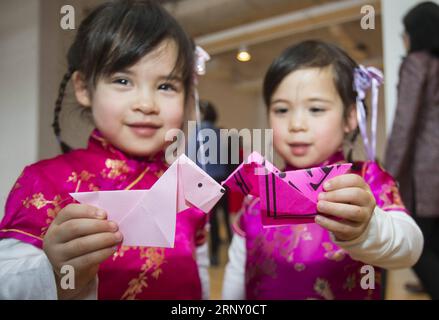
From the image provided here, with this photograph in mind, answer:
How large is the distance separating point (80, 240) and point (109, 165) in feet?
0.56

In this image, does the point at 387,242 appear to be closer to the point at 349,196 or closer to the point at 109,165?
the point at 349,196

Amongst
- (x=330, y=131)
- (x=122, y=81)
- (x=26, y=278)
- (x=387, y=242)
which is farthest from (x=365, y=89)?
(x=26, y=278)

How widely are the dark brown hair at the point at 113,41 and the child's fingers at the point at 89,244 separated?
0.52 ft

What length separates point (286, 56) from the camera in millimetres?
526

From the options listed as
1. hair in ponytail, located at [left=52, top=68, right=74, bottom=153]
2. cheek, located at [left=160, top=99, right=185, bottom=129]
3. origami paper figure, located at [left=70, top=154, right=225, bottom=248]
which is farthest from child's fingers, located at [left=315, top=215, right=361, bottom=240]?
hair in ponytail, located at [left=52, top=68, right=74, bottom=153]

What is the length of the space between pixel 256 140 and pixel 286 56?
0.60ft

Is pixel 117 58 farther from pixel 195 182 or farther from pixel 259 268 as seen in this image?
pixel 259 268

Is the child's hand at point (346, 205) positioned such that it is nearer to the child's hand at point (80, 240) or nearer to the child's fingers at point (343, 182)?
the child's fingers at point (343, 182)

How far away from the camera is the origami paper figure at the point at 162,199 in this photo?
13.5 inches

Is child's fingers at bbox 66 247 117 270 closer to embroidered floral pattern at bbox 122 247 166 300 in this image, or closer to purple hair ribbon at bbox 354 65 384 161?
embroidered floral pattern at bbox 122 247 166 300

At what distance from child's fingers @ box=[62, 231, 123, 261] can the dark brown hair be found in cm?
16

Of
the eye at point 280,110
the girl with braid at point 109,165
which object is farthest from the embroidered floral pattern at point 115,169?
the eye at point 280,110

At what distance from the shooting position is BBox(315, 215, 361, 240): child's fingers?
0.37 metres

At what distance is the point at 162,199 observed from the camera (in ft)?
1.13
